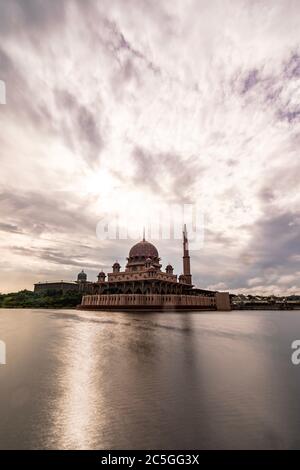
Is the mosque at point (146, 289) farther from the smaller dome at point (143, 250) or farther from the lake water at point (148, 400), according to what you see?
the lake water at point (148, 400)

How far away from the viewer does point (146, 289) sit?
2955 inches

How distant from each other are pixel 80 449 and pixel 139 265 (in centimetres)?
8397

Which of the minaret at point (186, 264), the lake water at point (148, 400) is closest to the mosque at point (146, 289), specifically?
the minaret at point (186, 264)

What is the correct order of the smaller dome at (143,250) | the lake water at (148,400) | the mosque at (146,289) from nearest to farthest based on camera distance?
the lake water at (148,400)
the mosque at (146,289)
the smaller dome at (143,250)

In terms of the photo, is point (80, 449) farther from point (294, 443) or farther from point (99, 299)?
point (99, 299)

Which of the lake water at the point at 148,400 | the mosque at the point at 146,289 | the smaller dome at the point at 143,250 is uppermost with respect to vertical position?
the smaller dome at the point at 143,250

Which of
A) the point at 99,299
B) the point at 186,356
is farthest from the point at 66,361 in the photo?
the point at 99,299

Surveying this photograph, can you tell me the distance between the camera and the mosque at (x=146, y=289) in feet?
237

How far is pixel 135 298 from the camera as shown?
2842 inches

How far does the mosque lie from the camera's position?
72375 mm

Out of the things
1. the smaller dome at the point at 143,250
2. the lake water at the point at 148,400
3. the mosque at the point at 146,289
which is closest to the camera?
the lake water at the point at 148,400

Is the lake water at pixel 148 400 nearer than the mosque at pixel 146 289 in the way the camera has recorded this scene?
Yes

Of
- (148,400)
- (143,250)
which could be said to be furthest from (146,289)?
(148,400)

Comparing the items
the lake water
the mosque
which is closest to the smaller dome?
the mosque
